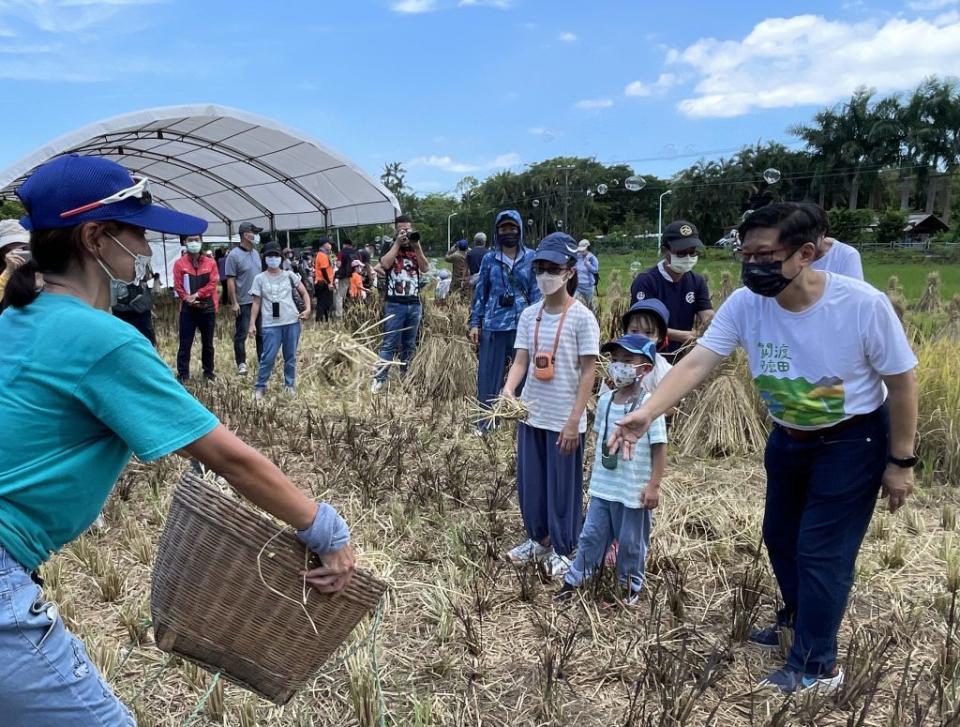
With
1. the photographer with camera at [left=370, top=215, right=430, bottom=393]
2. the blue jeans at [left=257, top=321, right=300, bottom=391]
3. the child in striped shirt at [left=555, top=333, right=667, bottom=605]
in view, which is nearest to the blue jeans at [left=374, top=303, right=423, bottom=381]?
the photographer with camera at [left=370, top=215, right=430, bottom=393]

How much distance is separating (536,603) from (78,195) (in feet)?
8.06

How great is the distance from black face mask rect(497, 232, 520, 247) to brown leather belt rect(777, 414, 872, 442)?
3035 millimetres

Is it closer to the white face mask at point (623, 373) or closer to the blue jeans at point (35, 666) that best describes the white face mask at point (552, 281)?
the white face mask at point (623, 373)

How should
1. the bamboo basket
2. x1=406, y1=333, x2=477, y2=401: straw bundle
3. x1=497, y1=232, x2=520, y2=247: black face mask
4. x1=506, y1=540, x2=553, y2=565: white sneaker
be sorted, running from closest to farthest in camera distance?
the bamboo basket, x1=506, y1=540, x2=553, y2=565: white sneaker, x1=497, y1=232, x2=520, y2=247: black face mask, x1=406, y1=333, x2=477, y2=401: straw bundle

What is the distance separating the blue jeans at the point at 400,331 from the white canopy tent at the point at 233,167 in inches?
195

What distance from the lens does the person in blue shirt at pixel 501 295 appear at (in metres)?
5.28

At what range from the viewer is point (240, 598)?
1.73 metres

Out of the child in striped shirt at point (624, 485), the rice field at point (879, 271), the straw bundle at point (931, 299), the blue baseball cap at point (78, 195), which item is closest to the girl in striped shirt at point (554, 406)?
the child in striped shirt at point (624, 485)

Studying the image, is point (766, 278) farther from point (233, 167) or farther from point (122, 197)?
point (233, 167)

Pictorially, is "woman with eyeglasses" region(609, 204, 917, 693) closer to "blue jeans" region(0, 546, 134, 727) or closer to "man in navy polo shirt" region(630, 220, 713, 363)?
"blue jeans" region(0, 546, 134, 727)

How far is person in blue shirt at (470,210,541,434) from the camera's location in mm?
5277

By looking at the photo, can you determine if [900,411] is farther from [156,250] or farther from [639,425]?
[156,250]

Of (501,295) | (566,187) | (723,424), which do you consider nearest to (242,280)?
(501,295)

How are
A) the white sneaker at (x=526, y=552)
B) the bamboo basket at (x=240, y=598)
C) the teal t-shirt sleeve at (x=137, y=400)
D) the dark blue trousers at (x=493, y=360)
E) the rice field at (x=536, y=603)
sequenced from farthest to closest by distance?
the dark blue trousers at (x=493, y=360)
the white sneaker at (x=526, y=552)
the rice field at (x=536, y=603)
the bamboo basket at (x=240, y=598)
the teal t-shirt sleeve at (x=137, y=400)
